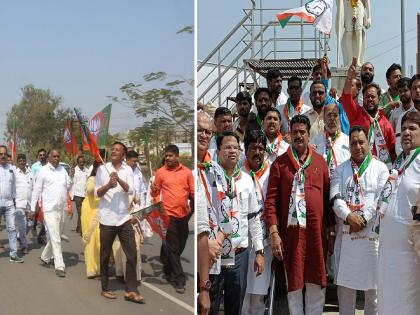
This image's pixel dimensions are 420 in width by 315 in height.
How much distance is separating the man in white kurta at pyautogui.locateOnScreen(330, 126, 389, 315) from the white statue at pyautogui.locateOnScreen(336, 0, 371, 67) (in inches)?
231

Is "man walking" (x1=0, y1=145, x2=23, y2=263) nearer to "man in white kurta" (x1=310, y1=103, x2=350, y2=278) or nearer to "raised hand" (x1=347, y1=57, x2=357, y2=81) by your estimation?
"man in white kurta" (x1=310, y1=103, x2=350, y2=278)

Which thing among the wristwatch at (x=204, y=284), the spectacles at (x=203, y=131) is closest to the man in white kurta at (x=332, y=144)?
the spectacles at (x=203, y=131)

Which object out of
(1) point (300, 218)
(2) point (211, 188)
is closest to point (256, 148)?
(1) point (300, 218)

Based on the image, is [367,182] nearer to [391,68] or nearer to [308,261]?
[308,261]

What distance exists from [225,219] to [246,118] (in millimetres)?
2029

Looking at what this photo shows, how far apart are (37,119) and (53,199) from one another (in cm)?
28

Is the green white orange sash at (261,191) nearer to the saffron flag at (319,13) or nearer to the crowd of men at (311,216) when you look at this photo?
the crowd of men at (311,216)

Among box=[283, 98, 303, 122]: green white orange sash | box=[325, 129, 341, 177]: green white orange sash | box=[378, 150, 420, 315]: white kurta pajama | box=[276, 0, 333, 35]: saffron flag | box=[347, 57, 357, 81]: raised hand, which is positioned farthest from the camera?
box=[276, 0, 333, 35]: saffron flag

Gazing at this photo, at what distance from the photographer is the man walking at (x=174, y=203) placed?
1.75 metres

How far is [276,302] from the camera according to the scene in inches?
203

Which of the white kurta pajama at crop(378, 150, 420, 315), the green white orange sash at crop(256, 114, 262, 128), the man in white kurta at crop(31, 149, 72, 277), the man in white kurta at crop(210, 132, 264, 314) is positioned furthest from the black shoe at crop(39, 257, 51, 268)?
the green white orange sash at crop(256, 114, 262, 128)

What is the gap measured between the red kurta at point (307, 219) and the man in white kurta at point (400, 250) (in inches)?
19.6

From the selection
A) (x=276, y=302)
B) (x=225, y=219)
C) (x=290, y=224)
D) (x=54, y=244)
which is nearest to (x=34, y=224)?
(x=54, y=244)

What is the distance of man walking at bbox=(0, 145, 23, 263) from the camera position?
169cm
